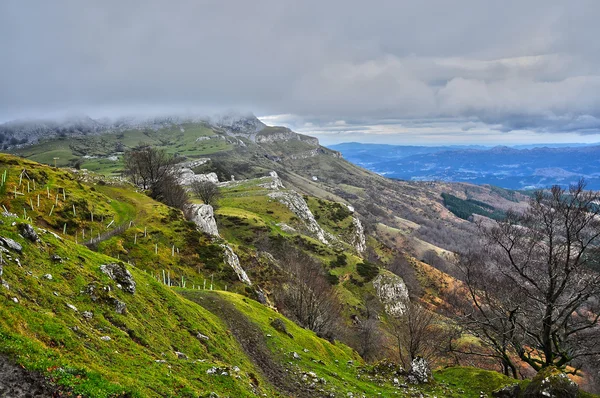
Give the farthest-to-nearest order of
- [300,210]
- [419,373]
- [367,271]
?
[300,210]
[367,271]
[419,373]

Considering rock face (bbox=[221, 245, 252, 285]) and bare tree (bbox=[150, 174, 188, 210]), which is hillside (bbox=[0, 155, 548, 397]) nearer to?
rock face (bbox=[221, 245, 252, 285])

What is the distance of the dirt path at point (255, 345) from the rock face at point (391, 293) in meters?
78.8

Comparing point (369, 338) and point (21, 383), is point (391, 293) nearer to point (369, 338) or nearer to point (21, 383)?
point (369, 338)

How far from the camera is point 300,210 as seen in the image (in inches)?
6083

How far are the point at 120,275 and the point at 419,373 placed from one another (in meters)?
26.4

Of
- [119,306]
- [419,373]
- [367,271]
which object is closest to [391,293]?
[367,271]

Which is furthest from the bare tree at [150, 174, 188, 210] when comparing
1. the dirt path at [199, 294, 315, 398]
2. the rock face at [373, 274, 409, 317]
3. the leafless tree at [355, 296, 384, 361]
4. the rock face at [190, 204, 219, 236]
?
the rock face at [373, 274, 409, 317]

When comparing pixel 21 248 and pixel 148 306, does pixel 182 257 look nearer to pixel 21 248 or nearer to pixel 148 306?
pixel 148 306

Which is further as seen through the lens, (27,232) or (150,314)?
(150,314)

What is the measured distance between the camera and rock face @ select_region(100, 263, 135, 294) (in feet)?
74.2

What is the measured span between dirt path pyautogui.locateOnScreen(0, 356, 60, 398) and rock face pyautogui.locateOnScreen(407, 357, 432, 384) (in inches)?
1110

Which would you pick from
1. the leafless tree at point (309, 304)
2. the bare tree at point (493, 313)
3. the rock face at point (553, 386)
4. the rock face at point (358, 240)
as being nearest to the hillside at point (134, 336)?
the bare tree at point (493, 313)

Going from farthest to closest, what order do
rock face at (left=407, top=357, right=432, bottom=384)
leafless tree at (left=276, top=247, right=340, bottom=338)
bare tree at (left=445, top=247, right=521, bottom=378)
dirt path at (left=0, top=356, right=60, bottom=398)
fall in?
leafless tree at (left=276, top=247, right=340, bottom=338)
rock face at (left=407, top=357, right=432, bottom=384)
bare tree at (left=445, top=247, right=521, bottom=378)
dirt path at (left=0, top=356, right=60, bottom=398)

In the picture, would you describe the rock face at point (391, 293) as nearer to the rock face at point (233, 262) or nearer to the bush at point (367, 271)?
the bush at point (367, 271)
